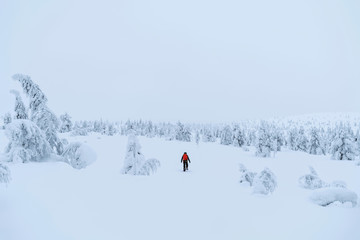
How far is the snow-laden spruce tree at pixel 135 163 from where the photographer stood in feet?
46.6

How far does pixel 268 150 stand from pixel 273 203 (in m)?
34.6

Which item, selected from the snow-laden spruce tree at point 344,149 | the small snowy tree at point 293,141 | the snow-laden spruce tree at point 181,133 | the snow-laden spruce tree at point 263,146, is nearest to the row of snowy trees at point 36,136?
the snow-laden spruce tree at point 263,146

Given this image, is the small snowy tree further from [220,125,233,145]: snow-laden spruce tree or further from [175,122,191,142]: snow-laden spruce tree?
[175,122,191,142]: snow-laden spruce tree

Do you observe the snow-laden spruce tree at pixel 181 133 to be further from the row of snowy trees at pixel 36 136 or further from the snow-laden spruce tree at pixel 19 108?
the row of snowy trees at pixel 36 136

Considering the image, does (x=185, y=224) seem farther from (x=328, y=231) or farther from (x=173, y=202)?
(x=328, y=231)

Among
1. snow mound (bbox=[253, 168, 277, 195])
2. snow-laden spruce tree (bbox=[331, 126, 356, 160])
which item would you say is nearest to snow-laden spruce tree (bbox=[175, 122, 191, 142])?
snow-laden spruce tree (bbox=[331, 126, 356, 160])

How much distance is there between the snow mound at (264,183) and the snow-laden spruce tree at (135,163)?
6.14 meters

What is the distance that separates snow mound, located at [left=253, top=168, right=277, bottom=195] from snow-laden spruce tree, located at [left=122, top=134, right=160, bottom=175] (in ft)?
20.2

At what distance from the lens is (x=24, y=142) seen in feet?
42.6

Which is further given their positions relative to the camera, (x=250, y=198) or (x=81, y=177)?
(x=81, y=177)

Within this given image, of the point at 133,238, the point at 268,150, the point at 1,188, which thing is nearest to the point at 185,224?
the point at 133,238

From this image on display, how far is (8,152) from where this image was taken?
13.2 metres

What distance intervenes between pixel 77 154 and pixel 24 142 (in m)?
2.82

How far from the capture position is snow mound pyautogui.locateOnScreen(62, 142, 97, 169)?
14117mm
